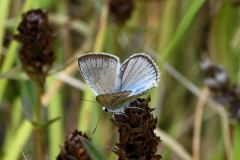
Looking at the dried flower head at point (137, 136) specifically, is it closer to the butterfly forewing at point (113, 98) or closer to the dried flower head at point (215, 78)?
the butterfly forewing at point (113, 98)

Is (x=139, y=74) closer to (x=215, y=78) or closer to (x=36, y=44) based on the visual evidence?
(x=36, y=44)

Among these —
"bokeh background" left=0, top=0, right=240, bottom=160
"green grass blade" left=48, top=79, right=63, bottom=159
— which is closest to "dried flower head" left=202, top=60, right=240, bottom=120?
"bokeh background" left=0, top=0, right=240, bottom=160

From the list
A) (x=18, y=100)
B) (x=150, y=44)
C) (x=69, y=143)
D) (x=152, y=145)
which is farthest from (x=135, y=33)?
(x=152, y=145)

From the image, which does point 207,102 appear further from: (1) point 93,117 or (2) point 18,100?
(2) point 18,100

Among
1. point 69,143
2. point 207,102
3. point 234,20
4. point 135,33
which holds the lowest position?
point 69,143

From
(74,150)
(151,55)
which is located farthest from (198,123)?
(74,150)

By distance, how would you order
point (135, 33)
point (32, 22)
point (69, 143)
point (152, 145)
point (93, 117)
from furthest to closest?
point (135, 33) → point (93, 117) → point (32, 22) → point (69, 143) → point (152, 145)

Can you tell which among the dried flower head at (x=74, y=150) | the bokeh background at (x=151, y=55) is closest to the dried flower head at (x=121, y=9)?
the bokeh background at (x=151, y=55)
